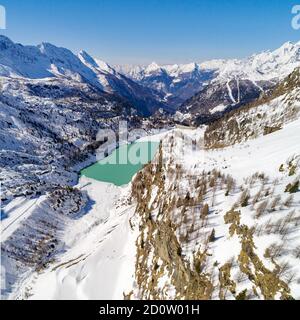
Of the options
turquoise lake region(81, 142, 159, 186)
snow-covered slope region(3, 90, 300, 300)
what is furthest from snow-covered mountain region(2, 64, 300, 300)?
turquoise lake region(81, 142, 159, 186)

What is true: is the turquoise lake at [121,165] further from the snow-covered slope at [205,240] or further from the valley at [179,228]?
the snow-covered slope at [205,240]

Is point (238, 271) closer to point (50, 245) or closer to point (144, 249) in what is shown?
point (144, 249)

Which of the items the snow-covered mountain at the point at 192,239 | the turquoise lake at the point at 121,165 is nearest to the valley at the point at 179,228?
the snow-covered mountain at the point at 192,239

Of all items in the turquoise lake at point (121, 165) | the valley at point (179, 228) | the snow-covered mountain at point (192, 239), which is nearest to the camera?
the snow-covered mountain at point (192, 239)

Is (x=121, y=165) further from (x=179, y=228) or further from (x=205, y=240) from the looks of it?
(x=205, y=240)

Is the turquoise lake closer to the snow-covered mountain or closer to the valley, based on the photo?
the valley

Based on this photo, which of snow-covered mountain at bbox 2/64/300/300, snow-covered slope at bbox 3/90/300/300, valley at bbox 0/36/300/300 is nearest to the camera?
snow-covered slope at bbox 3/90/300/300

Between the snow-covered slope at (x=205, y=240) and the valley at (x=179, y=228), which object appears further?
the valley at (x=179, y=228)
